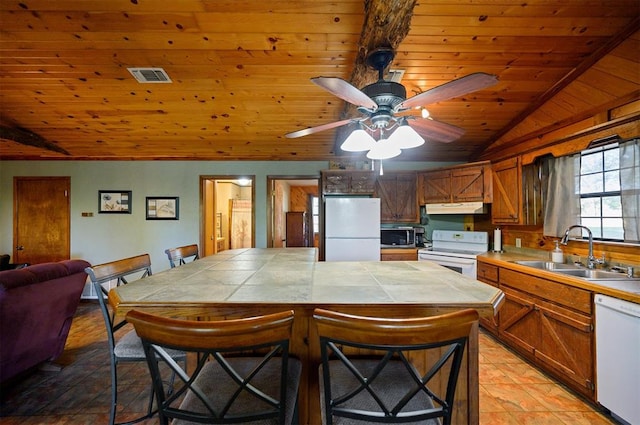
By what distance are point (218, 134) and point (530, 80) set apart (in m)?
3.85

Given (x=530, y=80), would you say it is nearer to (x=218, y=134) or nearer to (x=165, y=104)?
(x=218, y=134)

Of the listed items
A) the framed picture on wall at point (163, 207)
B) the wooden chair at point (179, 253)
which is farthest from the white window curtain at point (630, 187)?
the framed picture on wall at point (163, 207)

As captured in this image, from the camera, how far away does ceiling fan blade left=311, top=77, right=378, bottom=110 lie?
54.5 inches

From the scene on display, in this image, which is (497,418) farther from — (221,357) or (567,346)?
(221,357)

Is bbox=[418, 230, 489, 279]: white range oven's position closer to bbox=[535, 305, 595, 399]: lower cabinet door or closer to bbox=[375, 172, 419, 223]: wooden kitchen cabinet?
bbox=[375, 172, 419, 223]: wooden kitchen cabinet

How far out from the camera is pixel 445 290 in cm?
125

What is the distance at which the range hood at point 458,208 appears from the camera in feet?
11.8

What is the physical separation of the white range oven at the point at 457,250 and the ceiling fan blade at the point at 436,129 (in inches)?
70.9

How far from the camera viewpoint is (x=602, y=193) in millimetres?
2430

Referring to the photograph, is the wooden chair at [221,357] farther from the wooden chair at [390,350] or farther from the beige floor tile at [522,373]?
the beige floor tile at [522,373]

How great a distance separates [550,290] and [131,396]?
343 centimetres

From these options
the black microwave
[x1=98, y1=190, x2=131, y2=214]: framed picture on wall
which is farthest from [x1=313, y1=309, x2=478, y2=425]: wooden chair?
[x1=98, y1=190, x2=131, y2=214]: framed picture on wall

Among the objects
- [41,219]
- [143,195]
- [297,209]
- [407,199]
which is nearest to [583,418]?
[407,199]

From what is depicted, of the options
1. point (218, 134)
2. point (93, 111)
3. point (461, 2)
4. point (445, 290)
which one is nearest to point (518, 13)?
point (461, 2)
